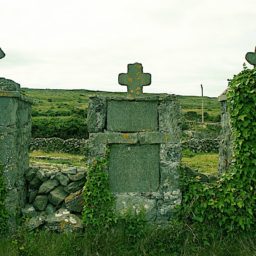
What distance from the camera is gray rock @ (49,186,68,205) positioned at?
6.51 meters

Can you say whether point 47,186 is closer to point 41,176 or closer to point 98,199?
point 41,176

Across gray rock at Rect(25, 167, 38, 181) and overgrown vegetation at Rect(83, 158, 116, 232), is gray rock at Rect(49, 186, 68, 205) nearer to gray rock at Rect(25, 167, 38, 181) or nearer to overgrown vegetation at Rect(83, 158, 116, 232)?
gray rock at Rect(25, 167, 38, 181)

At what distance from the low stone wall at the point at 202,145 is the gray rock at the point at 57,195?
13695 mm

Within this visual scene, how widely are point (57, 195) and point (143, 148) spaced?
1.54 m

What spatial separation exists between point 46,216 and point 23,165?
0.97 meters

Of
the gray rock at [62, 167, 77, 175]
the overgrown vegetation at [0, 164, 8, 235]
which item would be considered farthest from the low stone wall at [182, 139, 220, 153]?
the overgrown vegetation at [0, 164, 8, 235]

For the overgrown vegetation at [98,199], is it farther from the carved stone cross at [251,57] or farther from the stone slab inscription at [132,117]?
the carved stone cross at [251,57]

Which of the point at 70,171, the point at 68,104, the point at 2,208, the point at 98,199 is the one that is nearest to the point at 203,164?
the point at 70,171

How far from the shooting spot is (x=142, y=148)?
20.4 feet

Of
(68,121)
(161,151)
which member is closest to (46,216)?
(161,151)

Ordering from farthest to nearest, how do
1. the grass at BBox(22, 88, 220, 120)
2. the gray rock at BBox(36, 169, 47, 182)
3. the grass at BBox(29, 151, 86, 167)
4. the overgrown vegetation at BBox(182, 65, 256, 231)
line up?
1. the grass at BBox(22, 88, 220, 120)
2. the grass at BBox(29, 151, 86, 167)
3. the gray rock at BBox(36, 169, 47, 182)
4. the overgrown vegetation at BBox(182, 65, 256, 231)

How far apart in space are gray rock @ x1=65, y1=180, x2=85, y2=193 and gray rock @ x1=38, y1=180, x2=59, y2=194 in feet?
0.72

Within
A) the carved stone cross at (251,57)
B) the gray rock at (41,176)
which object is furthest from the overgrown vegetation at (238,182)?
the gray rock at (41,176)

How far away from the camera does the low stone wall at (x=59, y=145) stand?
1927cm
